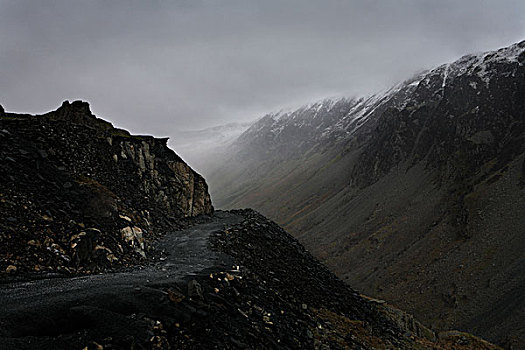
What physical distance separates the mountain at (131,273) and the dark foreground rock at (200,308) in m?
0.04

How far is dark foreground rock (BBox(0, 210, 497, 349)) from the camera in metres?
7.83

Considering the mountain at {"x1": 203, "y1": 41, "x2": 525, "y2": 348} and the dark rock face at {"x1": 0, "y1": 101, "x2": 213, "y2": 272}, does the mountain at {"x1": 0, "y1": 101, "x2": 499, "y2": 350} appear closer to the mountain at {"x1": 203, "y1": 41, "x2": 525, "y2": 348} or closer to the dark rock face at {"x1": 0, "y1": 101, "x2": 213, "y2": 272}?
the dark rock face at {"x1": 0, "y1": 101, "x2": 213, "y2": 272}

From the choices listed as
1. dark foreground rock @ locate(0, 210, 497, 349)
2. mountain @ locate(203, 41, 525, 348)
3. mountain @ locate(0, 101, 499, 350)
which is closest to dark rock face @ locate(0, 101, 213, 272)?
mountain @ locate(0, 101, 499, 350)

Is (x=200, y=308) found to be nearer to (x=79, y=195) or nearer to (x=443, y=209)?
(x=79, y=195)

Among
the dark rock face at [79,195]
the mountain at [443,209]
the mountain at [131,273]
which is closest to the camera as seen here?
the mountain at [131,273]

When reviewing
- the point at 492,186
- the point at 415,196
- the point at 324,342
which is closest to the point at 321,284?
the point at 324,342

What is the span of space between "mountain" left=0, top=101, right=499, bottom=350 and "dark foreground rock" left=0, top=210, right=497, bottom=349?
0.13 feet

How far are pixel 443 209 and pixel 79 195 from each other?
73.3 m

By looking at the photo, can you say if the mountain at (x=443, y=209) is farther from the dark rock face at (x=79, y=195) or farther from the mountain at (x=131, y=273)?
the dark rock face at (x=79, y=195)

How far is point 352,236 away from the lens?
8206 centimetres

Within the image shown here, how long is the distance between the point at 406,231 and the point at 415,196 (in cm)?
1580

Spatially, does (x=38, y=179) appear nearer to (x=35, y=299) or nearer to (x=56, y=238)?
(x=56, y=238)

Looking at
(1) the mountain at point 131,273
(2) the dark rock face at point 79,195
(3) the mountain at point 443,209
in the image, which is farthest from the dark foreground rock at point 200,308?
(3) the mountain at point 443,209

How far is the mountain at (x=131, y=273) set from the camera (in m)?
8.35
